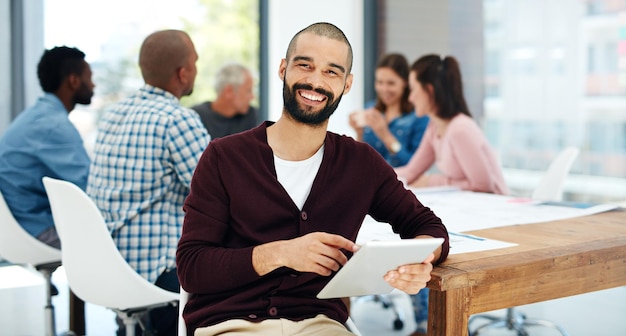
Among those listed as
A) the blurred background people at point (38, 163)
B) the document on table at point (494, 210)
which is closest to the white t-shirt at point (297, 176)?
the document on table at point (494, 210)

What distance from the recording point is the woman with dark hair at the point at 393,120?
3619 millimetres

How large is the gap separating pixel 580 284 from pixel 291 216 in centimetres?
72

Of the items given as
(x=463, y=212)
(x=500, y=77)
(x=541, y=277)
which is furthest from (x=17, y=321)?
(x=500, y=77)

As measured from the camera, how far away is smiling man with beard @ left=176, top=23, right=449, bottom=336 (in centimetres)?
140

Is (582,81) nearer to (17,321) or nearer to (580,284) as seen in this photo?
(580,284)

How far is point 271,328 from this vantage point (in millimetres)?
1451

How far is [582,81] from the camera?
4.16 meters

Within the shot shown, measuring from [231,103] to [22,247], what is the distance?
165 centimetres

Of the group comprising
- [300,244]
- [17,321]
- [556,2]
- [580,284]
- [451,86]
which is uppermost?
[556,2]

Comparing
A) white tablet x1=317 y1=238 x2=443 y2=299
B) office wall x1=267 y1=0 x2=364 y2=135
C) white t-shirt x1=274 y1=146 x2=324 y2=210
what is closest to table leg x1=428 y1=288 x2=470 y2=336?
white tablet x1=317 y1=238 x2=443 y2=299

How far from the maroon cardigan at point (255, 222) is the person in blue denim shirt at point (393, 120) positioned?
2.03m

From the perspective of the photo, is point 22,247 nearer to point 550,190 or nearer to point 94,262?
point 94,262

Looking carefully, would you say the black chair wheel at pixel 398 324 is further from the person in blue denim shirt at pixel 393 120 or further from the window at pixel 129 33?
the window at pixel 129 33

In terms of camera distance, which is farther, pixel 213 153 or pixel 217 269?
pixel 213 153
